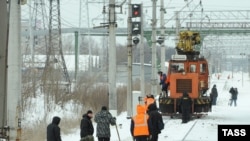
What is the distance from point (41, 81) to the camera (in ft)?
123

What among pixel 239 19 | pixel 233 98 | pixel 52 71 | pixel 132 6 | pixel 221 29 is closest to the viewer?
pixel 132 6

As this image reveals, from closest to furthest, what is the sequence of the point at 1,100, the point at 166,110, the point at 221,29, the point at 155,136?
the point at 1,100, the point at 155,136, the point at 166,110, the point at 221,29

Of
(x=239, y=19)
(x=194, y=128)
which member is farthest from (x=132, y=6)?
(x=239, y=19)

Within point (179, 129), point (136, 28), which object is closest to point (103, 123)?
point (179, 129)

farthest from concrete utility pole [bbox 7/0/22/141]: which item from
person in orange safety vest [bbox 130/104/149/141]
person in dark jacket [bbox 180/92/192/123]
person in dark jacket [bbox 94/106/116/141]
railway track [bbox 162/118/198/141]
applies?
person in dark jacket [bbox 180/92/192/123]

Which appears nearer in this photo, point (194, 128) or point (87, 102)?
point (194, 128)

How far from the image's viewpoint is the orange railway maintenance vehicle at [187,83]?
33875 mm

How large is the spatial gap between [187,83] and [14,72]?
2128 centimetres

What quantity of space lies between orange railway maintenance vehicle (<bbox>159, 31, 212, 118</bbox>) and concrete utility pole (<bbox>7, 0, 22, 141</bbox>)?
20.1 meters

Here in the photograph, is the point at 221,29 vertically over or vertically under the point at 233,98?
over

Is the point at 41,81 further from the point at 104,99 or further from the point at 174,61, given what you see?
the point at 174,61

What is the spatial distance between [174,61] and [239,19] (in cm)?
5795

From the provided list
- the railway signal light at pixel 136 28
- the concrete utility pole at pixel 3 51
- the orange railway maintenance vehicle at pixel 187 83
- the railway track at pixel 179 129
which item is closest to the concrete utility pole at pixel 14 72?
the concrete utility pole at pixel 3 51

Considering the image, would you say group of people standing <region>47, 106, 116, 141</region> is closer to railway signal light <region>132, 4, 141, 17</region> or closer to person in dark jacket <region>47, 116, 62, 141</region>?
person in dark jacket <region>47, 116, 62, 141</region>
